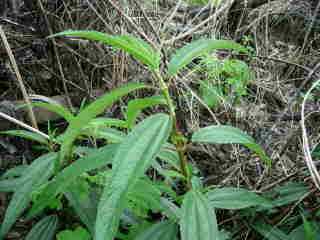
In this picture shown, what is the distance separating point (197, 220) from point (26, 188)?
486 mm

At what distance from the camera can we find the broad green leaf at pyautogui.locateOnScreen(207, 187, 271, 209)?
105 centimetres

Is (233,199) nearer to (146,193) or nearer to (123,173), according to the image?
(146,193)

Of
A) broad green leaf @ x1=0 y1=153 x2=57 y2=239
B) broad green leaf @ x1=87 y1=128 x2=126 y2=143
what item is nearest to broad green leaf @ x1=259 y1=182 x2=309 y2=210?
broad green leaf @ x1=87 y1=128 x2=126 y2=143

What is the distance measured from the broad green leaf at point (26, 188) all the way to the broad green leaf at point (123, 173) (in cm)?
39

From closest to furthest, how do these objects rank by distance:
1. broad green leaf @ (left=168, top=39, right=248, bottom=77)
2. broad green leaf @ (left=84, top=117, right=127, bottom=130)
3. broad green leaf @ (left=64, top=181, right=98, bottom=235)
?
broad green leaf @ (left=168, top=39, right=248, bottom=77) < broad green leaf @ (left=84, top=117, right=127, bottom=130) < broad green leaf @ (left=64, top=181, right=98, bottom=235)

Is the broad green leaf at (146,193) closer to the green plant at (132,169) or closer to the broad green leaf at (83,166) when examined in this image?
the green plant at (132,169)

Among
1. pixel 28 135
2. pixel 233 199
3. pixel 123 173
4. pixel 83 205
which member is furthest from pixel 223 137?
pixel 28 135

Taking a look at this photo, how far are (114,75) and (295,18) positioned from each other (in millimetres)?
1405

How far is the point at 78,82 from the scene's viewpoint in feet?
7.07

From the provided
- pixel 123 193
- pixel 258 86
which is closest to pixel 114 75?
pixel 258 86

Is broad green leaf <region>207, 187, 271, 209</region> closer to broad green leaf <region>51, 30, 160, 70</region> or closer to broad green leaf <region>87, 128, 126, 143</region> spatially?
broad green leaf <region>87, 128, 126, 143</region>

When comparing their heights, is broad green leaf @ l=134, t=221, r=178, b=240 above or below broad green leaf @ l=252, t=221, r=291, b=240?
above

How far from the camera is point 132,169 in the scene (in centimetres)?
75

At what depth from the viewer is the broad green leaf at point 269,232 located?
3.69 feet
